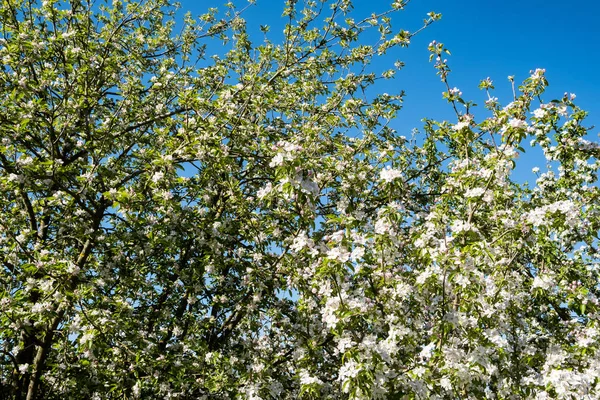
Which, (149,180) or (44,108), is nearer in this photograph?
(149,180)

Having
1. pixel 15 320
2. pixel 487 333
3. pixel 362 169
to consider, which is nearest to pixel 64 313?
pixel 15 320

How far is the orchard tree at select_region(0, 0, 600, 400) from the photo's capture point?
4883 mm

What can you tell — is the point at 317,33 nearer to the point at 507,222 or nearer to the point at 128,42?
the point at 128,42

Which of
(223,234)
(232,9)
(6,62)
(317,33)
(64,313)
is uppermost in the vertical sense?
(232,9)

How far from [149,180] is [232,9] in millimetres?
5185

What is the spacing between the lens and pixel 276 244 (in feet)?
23.3

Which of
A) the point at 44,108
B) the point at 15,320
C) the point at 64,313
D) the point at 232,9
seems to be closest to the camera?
the point at 15,320

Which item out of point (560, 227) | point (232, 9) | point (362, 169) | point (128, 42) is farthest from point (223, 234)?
point (232, 9)

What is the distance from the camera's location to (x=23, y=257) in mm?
6539

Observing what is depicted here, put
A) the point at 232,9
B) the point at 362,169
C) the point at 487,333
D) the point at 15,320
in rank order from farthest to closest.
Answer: the point at 232,9
the point at 362,169
the point at 15,320
the point at 487,333

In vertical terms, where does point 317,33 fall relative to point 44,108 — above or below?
above

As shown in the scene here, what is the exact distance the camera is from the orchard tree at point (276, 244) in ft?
16.0

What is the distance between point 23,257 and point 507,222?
622 cm

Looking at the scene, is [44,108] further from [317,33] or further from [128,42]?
[317,33]
